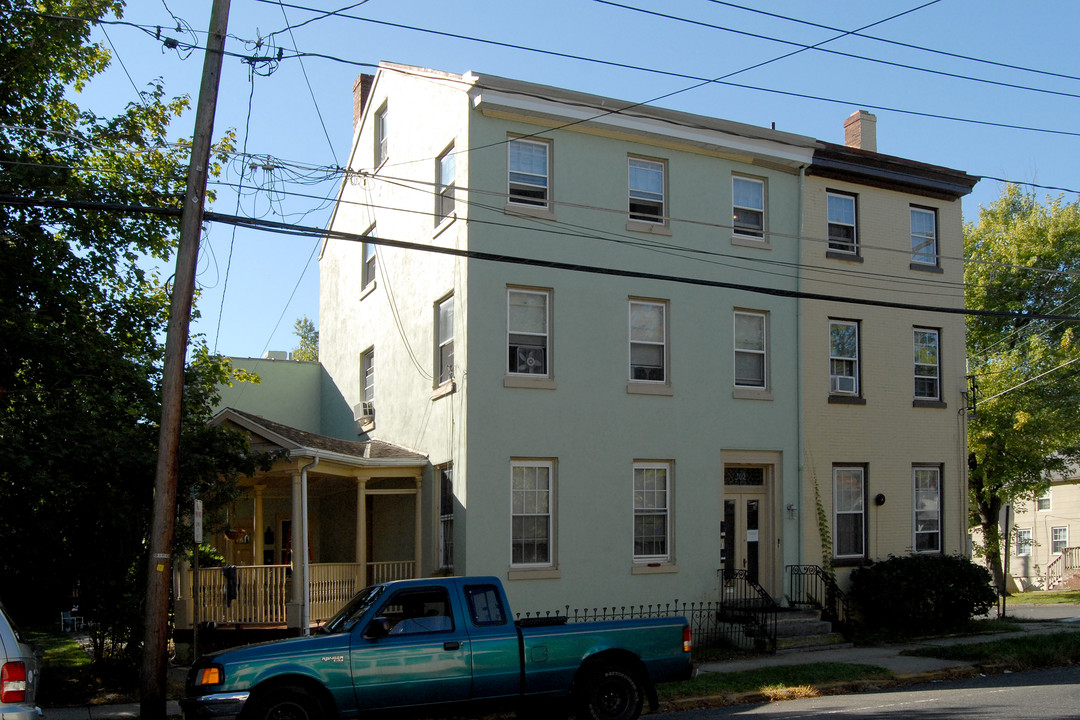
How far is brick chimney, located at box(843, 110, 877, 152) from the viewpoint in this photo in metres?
23.6

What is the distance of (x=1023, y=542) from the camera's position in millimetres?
43156

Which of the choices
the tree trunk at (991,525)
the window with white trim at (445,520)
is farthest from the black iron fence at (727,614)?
the tree trunk at (991,525)

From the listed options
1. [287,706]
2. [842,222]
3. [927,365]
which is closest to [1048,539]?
[927,365]

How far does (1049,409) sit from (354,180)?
19.9 meters

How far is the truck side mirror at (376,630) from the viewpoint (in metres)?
10.0

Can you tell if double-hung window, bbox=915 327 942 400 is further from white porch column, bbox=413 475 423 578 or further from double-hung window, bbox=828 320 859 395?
white porch column, bbox=413 475 423 578

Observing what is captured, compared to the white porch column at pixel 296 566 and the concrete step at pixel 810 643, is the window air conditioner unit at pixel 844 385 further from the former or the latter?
the white porch column at pixel 296 566

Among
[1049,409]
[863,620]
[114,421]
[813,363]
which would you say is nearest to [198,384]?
[114,421]

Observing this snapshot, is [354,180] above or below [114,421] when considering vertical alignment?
above

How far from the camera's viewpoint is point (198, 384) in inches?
628

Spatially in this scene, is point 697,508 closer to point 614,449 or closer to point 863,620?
point 614,449

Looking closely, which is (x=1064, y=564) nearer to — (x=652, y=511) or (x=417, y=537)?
(x=652, y=511)

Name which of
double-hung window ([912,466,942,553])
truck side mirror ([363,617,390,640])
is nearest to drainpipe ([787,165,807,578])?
double-hung window ([912,466,942,553])

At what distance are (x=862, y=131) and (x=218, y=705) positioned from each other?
19.6 meters
